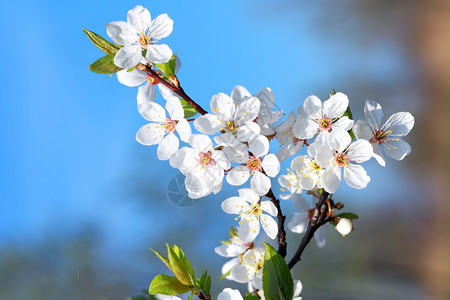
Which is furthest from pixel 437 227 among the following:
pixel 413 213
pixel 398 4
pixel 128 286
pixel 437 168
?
pixel 128 286

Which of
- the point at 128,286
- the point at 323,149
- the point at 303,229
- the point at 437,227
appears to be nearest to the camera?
the point at 323,149

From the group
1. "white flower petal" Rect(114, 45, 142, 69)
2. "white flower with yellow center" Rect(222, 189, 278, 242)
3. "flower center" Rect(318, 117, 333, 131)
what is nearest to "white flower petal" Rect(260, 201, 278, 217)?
"white flower with yellow center" Rect(222, 189, 278, 242)

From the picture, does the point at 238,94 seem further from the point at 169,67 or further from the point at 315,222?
the point at 315,222

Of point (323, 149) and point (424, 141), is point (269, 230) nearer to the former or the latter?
point (323, 149)

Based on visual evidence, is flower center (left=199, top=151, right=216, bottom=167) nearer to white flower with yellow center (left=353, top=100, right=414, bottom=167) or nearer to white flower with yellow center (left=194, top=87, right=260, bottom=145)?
white flower with yellow center (left=194, top=87, right=260, bottom=145)

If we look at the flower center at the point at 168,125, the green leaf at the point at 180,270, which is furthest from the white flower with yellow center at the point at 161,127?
the green leaf at the point at 180,270

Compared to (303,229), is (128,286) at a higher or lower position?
higher

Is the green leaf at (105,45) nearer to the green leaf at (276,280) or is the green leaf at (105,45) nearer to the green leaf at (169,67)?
the green leaf at (169,67)

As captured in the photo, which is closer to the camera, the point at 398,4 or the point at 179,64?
the point at 179,64
